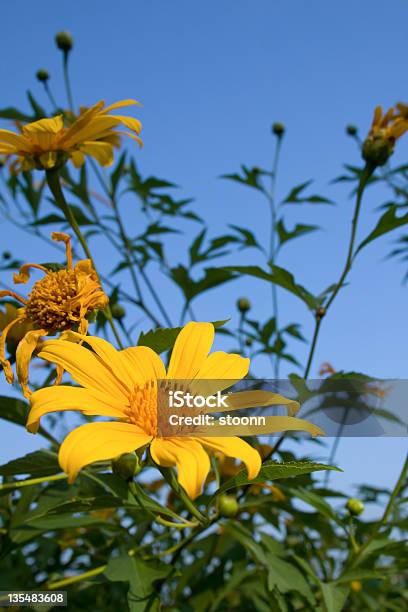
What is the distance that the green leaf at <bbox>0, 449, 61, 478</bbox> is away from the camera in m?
1.11

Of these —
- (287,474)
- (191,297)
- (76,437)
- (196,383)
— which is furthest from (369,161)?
(76,437)

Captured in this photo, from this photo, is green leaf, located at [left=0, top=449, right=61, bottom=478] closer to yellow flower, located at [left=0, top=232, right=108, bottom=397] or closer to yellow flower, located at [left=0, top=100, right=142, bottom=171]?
yellow flower, located at [left=0, top=232, right=108, bottom=397]

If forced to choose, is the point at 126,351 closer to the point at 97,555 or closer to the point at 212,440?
the point at 212,440

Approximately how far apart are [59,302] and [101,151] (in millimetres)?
558

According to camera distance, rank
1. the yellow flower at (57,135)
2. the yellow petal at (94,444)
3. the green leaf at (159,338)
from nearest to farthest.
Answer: the yellow petal at (94,444) < the green leaf at (159,338) < the yellow flower at (57,135)

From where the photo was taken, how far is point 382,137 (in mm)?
1639

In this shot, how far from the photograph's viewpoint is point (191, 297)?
6.82 feet

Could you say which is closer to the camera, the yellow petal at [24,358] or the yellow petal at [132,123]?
the yellow petal at [24,358]

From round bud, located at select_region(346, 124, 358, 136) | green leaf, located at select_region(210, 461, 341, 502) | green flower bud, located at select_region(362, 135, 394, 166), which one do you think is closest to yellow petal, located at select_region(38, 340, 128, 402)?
green leaf, located at select_region(210, 461, 341, 502)

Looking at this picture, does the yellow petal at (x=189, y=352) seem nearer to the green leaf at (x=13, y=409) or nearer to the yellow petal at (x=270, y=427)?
the yellow petal at (x=270, y=427)

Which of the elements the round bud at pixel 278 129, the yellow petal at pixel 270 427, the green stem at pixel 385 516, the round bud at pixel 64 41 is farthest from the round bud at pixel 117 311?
the round bud at pixel 278 129

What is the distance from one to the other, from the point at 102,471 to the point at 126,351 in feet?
1.13

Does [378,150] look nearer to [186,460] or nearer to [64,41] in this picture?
[186,460]

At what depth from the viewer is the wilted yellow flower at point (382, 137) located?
163 centimetres
